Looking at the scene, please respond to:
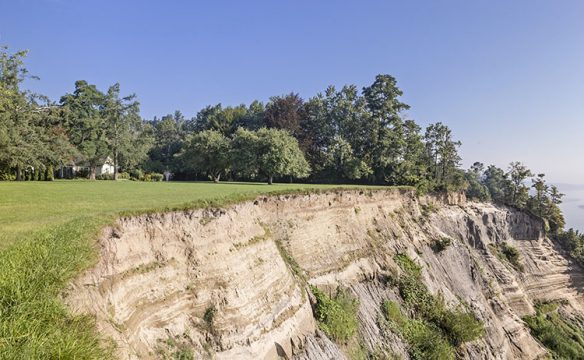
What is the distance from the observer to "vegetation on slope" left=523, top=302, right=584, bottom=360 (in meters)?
26.0

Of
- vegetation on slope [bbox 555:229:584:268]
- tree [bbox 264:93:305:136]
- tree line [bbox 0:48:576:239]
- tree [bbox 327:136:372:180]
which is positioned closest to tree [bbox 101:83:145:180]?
tree line [bbox 0:48:576:239]

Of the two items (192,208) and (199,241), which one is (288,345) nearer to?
(199,241)

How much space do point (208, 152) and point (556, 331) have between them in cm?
3747

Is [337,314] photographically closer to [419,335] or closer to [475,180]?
[419,335]

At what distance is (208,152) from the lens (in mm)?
38906

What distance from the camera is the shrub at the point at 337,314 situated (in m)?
13.8

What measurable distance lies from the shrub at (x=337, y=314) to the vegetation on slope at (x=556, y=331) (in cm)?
2123

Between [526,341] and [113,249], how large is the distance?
2963 centimetres

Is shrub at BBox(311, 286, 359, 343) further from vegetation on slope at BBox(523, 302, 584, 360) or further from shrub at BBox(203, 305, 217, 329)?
vegetation on slope at BBox(523, 302, 584, 360)

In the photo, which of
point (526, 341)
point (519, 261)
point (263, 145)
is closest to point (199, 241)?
point (263, 145)

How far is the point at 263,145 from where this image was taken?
31.3m

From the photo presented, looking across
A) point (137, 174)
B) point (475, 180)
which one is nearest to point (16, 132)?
point (137, 174)

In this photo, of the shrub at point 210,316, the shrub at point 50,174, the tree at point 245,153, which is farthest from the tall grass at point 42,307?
the shrub at point 50,174

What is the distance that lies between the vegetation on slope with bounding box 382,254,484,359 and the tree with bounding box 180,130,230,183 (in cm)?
2403
